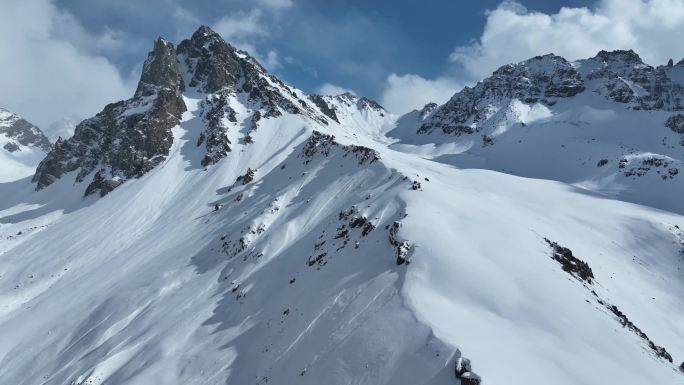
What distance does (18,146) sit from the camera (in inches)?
6973

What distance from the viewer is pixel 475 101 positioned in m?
154

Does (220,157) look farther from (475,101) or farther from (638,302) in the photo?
(475,101)

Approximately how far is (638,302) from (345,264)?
23.2 metres

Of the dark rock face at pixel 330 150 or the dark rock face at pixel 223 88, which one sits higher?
the dark rock face at pixel 223 88

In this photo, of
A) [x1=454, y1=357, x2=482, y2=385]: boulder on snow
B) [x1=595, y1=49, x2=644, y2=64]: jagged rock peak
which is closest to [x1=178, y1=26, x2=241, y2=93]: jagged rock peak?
[x1=454, y1=357, x2=482, y2=385]: boulder on snow

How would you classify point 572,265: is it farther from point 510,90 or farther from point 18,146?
point 18,146

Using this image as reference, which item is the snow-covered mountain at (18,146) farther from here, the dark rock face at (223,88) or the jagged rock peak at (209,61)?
the dark rock face at (223,88)

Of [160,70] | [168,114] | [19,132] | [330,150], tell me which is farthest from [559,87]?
[19,132]

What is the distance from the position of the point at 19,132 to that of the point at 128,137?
124359mm

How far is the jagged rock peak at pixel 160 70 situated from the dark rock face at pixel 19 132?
3518 inches

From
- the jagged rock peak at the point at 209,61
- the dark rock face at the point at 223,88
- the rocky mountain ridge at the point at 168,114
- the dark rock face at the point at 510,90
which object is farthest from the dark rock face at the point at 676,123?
the jagged rock peak at the point at 209,61

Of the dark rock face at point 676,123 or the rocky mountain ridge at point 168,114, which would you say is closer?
the rocky mountain ridge at point 168,114

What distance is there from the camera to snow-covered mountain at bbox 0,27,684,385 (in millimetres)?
22469

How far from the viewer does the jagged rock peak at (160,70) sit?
118 m
